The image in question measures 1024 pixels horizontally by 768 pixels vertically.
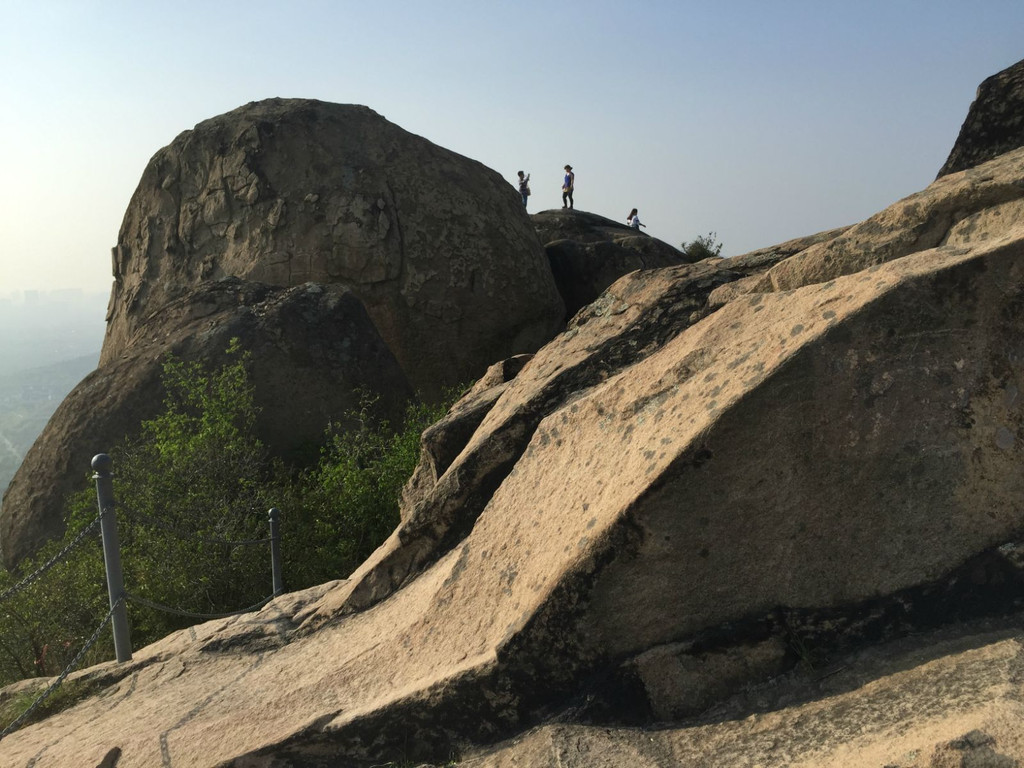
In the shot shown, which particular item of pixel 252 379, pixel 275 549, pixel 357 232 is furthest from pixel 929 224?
pixel 357 232

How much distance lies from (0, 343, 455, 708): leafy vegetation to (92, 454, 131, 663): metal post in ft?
2.47

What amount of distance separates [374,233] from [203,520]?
22.5 ft

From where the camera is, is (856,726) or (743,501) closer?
(856,726)

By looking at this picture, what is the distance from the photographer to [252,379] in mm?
9047

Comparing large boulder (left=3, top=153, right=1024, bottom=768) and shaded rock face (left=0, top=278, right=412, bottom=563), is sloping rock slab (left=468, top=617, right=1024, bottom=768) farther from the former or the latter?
shaded rock face (left=0, top=278, right=412, bottom=563)

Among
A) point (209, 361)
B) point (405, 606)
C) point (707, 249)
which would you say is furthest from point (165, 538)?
point (707, 249)

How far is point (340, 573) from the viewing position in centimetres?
703

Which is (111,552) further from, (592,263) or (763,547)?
(592,263)

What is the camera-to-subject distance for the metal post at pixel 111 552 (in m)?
4.95

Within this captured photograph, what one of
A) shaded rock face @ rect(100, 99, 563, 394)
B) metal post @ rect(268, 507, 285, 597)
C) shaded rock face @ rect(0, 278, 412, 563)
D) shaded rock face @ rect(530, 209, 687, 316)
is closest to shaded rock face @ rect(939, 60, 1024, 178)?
metal post @ rect(268, 507, 285, 597)

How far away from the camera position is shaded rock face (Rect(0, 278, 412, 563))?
8797 millimetres

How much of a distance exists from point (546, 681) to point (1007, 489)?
158 cm

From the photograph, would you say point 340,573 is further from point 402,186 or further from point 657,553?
point 402,186

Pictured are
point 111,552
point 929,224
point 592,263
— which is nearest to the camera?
point 929,224
